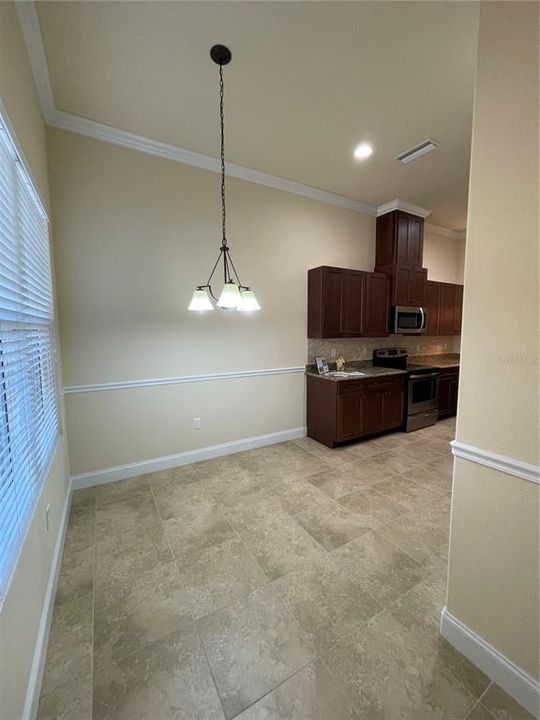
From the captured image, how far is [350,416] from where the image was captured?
12.1ft

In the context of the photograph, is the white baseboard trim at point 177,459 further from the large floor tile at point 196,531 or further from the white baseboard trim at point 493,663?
the white baseboard trim at point 493,663

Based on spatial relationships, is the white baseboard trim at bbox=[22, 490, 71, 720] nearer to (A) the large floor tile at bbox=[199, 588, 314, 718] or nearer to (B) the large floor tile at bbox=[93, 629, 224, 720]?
(B) the large floor tile at bbox=[93, 629, 224, 720]

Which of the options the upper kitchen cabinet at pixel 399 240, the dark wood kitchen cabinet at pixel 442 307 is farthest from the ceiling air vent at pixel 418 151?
the dark wood kitchen cabinet at pixel 442 307

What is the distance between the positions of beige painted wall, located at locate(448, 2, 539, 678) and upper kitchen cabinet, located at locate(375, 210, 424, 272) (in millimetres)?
3293

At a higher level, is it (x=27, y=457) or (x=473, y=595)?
(x=27, y=457)

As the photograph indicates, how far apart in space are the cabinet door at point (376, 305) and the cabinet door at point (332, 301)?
47 centimetres

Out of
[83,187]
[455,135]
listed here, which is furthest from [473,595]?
[83,187]

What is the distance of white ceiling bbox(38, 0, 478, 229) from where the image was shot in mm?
1717

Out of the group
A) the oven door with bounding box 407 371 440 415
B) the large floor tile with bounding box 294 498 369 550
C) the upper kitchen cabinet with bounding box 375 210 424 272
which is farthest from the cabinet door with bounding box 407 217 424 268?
the large floor tile with bounding box 294 498 369 550

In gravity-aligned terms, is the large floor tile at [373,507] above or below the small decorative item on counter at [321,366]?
A: below

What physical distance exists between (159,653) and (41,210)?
2.63m

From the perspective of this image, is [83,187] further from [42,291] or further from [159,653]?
[159,653]

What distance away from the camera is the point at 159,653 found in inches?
54.8

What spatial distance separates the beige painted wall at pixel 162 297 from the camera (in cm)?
268
